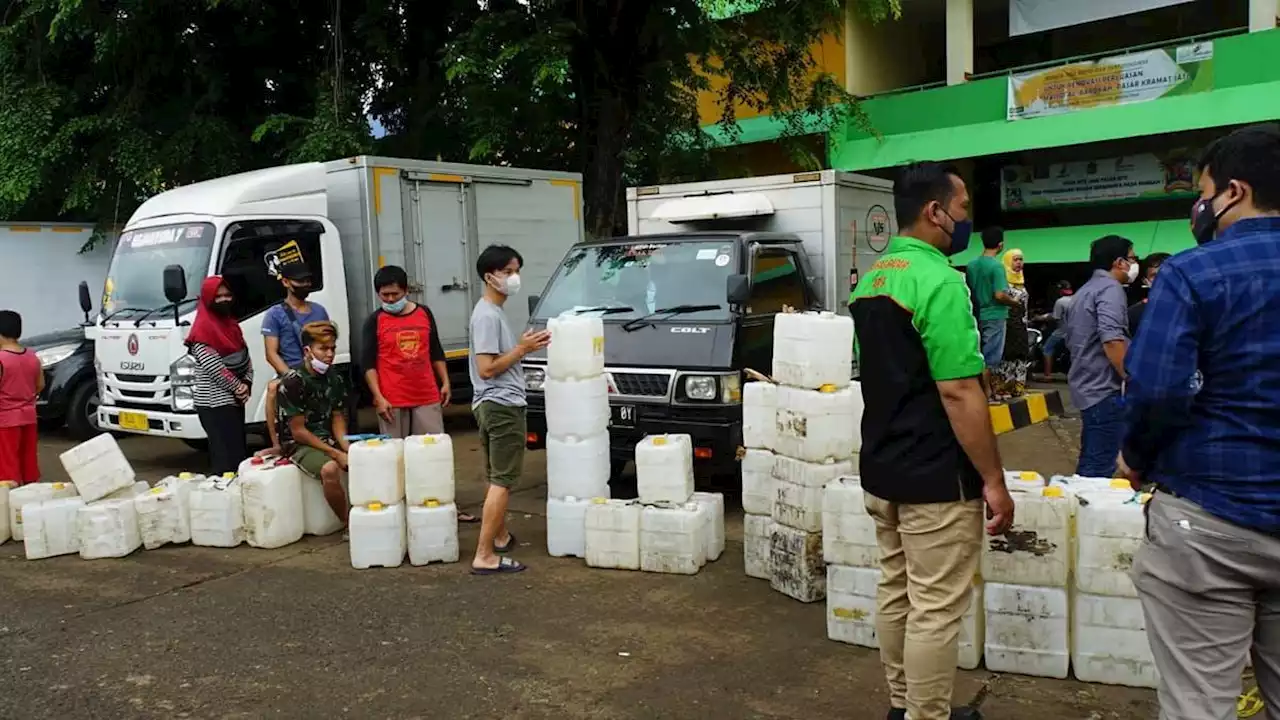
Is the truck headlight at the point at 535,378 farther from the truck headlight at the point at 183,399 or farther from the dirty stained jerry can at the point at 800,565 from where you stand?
the truck headlight at the point at 183,399

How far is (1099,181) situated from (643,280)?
13.6m

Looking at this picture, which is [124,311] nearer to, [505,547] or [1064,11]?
[505,547]

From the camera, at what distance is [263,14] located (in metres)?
14.9

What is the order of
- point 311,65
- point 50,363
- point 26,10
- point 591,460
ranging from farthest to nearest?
1. point 311,65
2. point 26,10
3. point 50,363
4. point 591,460

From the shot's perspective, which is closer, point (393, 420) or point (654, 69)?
point (393, 420)

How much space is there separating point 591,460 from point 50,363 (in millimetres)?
7814

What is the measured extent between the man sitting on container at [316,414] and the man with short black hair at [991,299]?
18.6 ft

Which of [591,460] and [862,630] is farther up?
[591,460]

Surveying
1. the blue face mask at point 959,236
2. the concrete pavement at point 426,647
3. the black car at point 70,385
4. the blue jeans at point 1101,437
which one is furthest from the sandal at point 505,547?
the black car at point 70,385

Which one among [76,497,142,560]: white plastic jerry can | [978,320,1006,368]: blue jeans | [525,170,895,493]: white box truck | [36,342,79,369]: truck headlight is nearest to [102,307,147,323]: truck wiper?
[36,342,79,369]: truck headlight

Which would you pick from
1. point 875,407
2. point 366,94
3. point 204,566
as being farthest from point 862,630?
point 366,94

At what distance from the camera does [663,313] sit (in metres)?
7.21

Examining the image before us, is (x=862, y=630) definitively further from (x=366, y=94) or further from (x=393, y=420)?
(x=366, y=94)

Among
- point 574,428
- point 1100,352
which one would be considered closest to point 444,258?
point 574,428
